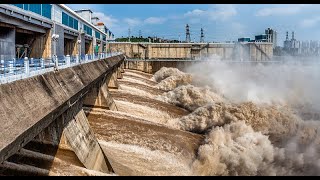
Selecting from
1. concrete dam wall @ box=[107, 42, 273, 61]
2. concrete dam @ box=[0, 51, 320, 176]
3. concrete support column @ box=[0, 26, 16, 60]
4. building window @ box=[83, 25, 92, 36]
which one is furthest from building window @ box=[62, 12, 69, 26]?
concrete dam wall @ box=[107, 42, 273, 61]

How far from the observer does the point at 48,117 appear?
861cm

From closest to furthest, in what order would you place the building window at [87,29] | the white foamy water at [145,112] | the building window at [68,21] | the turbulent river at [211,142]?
the turbulent river at [211,142] < the white foamy water at [145,112] < the building window at [68,21] < the building window at [87,29]

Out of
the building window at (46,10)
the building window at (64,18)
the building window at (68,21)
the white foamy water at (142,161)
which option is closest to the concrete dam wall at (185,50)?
the building window at (68,21)

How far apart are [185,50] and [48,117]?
52158 millimetres

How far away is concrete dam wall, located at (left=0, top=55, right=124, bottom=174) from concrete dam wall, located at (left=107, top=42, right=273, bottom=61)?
4320 cm

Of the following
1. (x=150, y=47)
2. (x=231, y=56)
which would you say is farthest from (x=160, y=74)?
(x=231, y=56)

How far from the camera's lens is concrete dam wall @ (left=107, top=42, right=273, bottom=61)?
59.4 meters

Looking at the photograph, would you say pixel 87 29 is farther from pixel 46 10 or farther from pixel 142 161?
pixel 142 161

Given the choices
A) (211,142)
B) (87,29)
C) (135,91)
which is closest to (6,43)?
(211,142)

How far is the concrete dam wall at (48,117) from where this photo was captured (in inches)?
263

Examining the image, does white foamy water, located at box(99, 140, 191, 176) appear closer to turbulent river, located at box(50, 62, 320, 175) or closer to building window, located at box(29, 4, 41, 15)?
turbulent river, located at box(50, 62, 320, 175)

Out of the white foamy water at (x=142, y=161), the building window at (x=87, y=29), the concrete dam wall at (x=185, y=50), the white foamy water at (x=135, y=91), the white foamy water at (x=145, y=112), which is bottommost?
the white foamy water at (x=142, y=161)

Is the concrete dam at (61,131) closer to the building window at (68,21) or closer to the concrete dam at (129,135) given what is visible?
the concrete dam at (129,135)

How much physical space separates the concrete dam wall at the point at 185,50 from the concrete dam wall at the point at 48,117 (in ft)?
142
